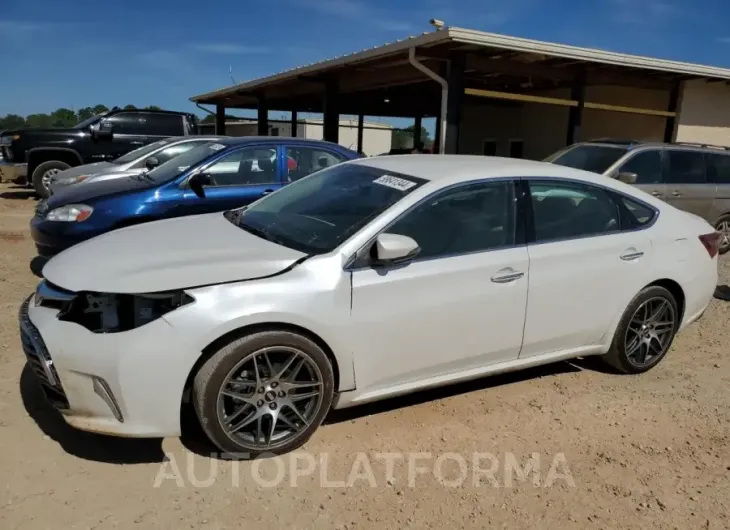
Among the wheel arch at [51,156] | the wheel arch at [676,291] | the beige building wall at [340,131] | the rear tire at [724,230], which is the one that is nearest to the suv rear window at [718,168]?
the rear tire at [724,230]

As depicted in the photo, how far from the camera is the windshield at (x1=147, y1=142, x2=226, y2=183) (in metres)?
6.09

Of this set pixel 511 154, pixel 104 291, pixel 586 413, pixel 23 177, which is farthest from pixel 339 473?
pixel 511 154

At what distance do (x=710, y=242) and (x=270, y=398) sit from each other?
365 centimetres

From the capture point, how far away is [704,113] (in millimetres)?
14977

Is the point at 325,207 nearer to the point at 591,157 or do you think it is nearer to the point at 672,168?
the point at 591,157

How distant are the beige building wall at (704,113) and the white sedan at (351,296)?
40.0ft

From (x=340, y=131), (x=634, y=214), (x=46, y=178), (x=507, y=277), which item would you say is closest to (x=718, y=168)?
(x=634, y=214)

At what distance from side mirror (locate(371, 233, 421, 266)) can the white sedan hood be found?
0.40 meters

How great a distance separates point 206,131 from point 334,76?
2159 cm

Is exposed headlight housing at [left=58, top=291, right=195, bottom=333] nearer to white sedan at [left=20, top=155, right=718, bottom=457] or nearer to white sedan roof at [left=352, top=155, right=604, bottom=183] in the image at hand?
white sedan at [left=20, top=155, right=718, bottom=457]

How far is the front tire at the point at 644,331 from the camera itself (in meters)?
4.12

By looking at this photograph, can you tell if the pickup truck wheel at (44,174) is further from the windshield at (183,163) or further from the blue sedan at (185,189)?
the windshield at (183,163)

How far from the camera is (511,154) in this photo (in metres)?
19.1

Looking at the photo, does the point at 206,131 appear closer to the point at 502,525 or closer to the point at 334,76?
the point at 334,76
